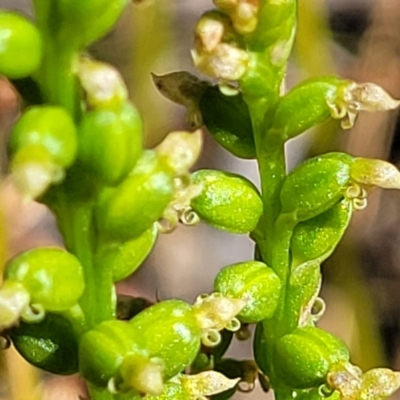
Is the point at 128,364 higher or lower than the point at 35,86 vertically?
lower

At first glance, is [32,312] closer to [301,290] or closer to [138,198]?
[138,198]

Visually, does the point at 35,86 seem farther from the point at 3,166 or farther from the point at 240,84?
the point at 3,166

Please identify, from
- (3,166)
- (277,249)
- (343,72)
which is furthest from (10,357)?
(343,72)

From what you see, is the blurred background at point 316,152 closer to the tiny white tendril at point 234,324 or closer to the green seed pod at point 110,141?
the tiny white tendril at point 234,324

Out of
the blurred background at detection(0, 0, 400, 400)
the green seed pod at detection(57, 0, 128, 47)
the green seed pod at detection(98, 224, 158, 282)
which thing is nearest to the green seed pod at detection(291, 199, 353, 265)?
the green seed pod at detection(98, 224, 158, 282)

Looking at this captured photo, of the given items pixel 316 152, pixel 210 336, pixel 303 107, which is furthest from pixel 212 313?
pixel 316 152

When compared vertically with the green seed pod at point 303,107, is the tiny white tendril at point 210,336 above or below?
below

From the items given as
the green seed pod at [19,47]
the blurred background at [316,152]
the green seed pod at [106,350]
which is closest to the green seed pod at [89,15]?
the green seed pod at [19,47]

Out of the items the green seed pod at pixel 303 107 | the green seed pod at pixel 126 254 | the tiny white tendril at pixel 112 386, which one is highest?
the green seed pod at pixel 303 107
